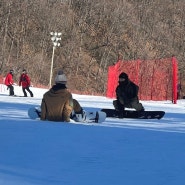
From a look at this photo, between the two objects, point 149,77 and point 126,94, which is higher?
point 149,77

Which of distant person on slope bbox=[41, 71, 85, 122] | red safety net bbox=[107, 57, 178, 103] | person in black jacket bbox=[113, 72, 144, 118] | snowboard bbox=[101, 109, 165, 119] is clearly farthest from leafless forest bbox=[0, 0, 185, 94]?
distant person on slope bbox=[41, 71, 85, 122]

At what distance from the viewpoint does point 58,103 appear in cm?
1015

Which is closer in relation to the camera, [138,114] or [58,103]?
[58,103]

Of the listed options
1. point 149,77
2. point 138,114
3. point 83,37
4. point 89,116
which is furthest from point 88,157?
point 83,37

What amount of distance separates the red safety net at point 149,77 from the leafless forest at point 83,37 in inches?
832

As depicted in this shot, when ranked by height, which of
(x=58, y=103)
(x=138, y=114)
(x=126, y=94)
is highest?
(x=126, y=94)

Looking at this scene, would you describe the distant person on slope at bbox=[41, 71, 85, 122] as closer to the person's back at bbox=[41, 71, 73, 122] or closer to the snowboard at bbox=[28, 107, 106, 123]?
the person's back at bbox=[41, 71, 73, 122]

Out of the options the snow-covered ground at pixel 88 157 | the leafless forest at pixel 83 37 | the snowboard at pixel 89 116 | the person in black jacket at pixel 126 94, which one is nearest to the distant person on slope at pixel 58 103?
the snowboard at pixel 89 116

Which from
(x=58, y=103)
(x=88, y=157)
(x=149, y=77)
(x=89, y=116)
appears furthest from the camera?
(x=149, y=77)

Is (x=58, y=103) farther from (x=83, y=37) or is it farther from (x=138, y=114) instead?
(x=83, y=37)

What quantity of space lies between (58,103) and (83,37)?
59.9m

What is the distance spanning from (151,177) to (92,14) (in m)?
66.8

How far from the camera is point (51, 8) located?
213 ft

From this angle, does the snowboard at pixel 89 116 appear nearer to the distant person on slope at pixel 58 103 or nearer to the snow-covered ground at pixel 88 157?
the distant person on slope at pixel 58 103
